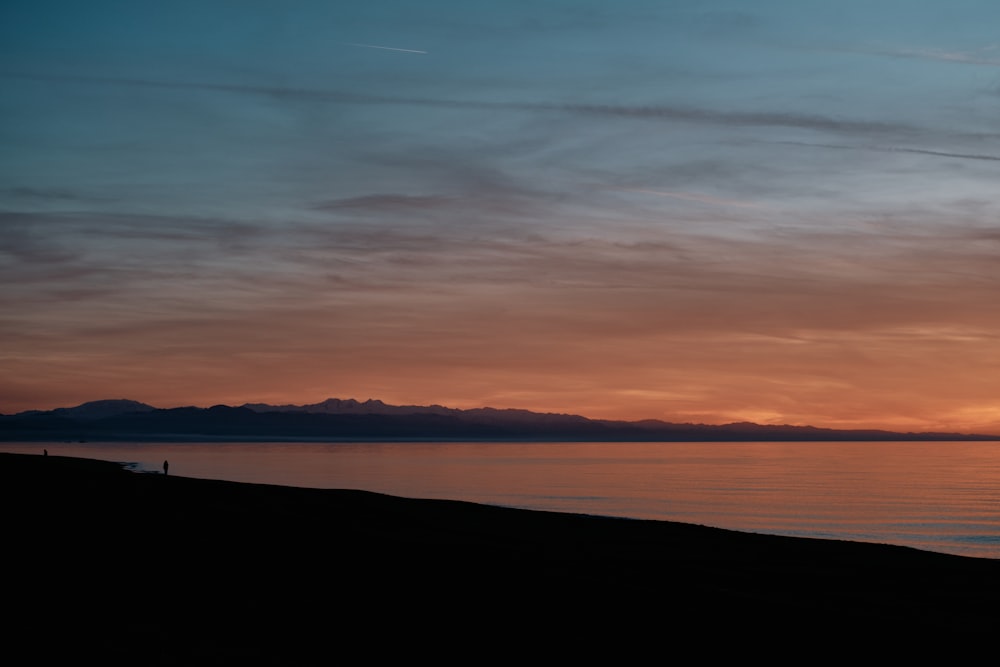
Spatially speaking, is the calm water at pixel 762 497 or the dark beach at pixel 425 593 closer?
the dark beach at pixel 425 593

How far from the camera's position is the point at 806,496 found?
7338cm

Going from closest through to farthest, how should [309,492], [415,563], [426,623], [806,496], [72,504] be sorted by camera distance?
[426,623], [415,563], [72,504], [309,492], [806,496]

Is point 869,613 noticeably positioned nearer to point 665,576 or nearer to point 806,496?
point 665,576

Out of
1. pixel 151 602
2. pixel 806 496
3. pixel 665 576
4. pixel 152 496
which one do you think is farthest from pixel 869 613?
pixel 806 496

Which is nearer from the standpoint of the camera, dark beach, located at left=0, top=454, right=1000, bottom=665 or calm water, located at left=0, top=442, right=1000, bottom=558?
dark beach, located at left=0, top=454, right=1000, bottom=665

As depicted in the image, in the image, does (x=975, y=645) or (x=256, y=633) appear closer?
(x=256, y=633)

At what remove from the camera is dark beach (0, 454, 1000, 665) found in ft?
45.4

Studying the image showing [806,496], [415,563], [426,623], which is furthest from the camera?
[806,496]

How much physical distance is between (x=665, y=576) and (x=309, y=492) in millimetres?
28364

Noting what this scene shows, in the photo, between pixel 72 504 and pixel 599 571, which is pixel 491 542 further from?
pixel 72 504

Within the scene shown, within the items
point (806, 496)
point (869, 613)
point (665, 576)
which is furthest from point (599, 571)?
point (806, 496)

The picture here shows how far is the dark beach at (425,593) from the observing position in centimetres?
1384

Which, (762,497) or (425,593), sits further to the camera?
(762,497)

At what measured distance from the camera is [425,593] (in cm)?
1739
